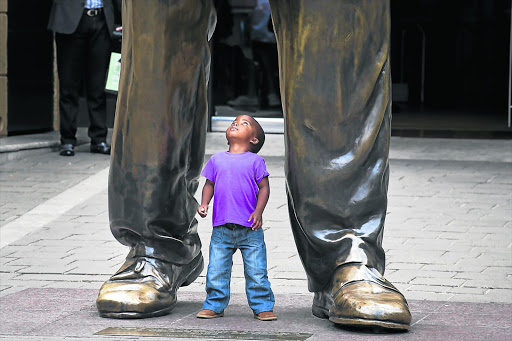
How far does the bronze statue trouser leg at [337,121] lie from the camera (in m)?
3.60

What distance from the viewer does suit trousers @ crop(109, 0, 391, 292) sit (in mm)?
3613

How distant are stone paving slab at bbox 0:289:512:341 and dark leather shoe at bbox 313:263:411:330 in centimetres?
5

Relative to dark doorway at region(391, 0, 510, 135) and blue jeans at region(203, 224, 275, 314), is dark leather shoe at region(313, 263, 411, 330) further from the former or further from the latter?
dark doorway at region(391, 0, 510, 135)

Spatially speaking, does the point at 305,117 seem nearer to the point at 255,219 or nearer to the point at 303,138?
the point at 303,138

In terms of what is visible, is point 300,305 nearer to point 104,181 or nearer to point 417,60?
point 104,181

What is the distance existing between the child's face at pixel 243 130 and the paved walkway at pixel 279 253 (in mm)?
642

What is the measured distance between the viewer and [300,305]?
13.2ft

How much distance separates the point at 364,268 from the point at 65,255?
7.62 ft

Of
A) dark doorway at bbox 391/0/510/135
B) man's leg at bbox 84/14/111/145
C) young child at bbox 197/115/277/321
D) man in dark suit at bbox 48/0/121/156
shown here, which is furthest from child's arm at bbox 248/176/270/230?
dark doorway at bbox 391/0/510/135

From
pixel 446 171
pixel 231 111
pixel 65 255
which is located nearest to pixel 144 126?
pixel 65 255

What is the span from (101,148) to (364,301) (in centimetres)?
610

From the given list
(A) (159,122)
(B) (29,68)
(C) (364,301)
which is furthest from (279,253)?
(B) (29,68)

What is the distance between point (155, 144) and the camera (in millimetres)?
3738

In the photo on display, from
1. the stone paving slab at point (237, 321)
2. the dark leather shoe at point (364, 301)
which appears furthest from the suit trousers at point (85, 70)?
the dark leather shoe at point (364, 301)
